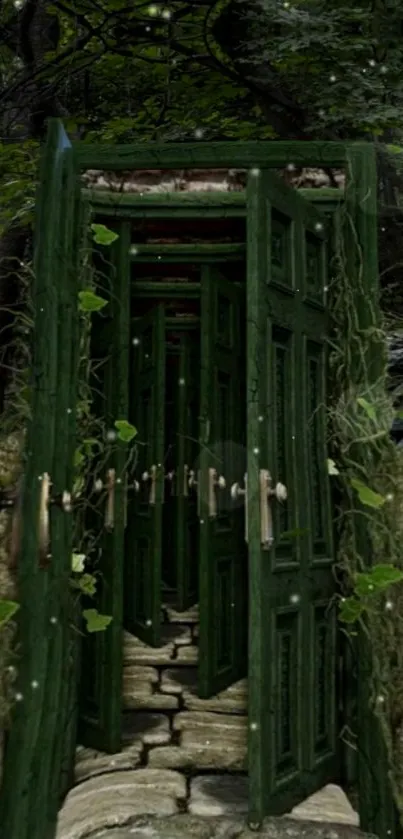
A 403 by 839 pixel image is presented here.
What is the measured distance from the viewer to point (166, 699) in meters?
4.45

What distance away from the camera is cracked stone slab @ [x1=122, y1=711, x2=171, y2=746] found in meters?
3.76

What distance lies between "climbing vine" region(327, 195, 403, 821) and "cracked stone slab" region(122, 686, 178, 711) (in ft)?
5.08

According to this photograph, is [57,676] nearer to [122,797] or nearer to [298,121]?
[122,797]

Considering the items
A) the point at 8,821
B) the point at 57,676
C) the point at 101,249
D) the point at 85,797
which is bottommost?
the point at 85,797

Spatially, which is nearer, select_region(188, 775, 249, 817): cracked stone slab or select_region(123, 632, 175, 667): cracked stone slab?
select_region(188, 775, 249, 817): cracked stone slab

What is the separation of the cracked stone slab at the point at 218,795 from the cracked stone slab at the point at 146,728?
18.7 inches

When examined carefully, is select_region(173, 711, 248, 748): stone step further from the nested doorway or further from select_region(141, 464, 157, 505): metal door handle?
select_region(141, 464, 157, 505): metal door handle

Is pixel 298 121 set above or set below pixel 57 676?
above

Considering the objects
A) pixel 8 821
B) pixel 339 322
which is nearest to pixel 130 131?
pixel 339 322

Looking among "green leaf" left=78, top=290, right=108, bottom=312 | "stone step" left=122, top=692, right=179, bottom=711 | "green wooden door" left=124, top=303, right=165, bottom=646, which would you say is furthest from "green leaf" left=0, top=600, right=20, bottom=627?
"green wooden door" left=124, top=303, right=165, bottom=646

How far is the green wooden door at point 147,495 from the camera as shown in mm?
5375

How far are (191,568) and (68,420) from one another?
4986 millimetres

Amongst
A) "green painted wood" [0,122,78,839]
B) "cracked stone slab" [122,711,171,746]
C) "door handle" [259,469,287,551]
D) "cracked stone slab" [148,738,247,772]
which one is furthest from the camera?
"cracked stone slab" [122,711,171,746]

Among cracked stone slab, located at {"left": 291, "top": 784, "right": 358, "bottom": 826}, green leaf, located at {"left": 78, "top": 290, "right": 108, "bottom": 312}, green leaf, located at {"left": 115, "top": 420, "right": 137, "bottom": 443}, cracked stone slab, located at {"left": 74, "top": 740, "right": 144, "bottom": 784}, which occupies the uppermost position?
green leaf, located at {"left": 78, "top": 290, "right": 108, "bottom": 312}
